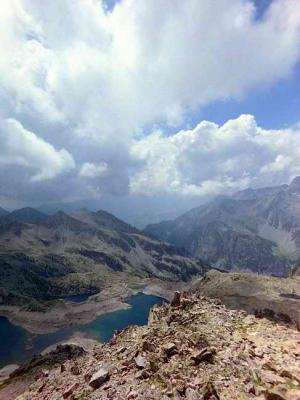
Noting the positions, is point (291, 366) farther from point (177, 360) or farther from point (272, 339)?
point (177, 360)

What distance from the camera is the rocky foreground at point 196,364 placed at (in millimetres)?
27562

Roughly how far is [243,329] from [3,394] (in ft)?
454

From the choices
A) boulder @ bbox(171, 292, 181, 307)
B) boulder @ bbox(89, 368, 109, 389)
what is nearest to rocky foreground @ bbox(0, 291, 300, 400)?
boulder @ bbox(89, 368, 109, 389)

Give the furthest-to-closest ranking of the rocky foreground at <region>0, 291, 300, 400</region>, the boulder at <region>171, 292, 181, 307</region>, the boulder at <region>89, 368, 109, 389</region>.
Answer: the boulder at <region>171, 292, 181, 307</region>, the boulder at <region>89, 368, 109, 389</region>, the rocky foreground at <region>0, 291, 300, 400</region>

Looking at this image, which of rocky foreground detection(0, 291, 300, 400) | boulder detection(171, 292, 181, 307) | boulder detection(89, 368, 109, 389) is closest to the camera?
rocky foreground detection(0, 291, 300, 400)

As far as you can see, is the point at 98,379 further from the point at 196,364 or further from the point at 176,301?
the point at 176,301

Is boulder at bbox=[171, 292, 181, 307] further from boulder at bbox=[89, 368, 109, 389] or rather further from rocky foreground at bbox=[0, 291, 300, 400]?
boulder at bbox=[89, 368, 109, 389]

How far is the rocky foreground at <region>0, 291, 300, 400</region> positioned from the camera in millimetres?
27562

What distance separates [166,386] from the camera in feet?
95.0

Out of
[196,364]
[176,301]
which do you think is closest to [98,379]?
[196,364]

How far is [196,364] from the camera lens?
30812 mm

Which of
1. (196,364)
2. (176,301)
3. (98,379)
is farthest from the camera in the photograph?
(176,301)

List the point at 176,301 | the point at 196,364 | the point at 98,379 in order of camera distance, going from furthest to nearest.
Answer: the point at 176,301 < the point at 98,379 < the point at 196,364

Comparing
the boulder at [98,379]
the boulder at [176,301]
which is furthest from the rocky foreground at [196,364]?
the boulder at [176,301]
